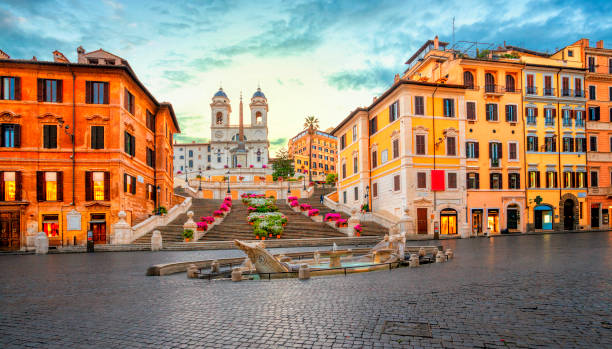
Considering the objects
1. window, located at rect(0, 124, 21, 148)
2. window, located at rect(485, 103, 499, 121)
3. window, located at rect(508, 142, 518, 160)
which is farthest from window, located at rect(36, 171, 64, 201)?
window, located at rect(508, 142, 518, 160)

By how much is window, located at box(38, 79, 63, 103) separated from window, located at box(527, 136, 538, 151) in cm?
4171

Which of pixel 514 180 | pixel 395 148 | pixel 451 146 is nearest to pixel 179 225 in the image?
pixel 395 148

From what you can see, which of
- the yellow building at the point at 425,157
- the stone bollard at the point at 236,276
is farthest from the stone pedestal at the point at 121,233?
the yellow building at the point at 425,157

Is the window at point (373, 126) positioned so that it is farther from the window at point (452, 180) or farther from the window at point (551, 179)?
the window at point (551, 179)

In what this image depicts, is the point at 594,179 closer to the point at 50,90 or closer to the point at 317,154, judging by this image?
the point at 50,90

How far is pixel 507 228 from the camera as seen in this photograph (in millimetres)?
37750

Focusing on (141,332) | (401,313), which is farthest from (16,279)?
(401,313)

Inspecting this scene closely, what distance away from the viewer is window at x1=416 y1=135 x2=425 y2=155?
35.3 metres

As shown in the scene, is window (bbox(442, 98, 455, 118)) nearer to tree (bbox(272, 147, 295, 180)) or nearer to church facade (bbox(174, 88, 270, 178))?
tree (bbox(272, 147, 295, 180))

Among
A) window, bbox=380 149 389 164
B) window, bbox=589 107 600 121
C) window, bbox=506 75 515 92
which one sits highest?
window, bbox=506 75 515 92

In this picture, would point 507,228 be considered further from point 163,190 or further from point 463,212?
point 163,190

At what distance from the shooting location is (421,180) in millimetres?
35094

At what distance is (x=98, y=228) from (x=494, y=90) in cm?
3697

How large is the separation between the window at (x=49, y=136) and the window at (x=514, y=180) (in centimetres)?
3947
